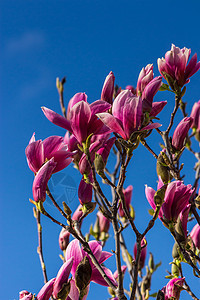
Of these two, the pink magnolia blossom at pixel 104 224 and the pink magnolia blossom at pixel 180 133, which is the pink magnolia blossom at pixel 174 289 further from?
the pink magnolia blossom at pixel 104 224

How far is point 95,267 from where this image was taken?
1.16 meters

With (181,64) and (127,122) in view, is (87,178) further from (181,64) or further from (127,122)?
(181,64)

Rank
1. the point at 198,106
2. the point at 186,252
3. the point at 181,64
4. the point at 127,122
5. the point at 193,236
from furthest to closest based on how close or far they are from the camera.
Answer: the point at 198,106
the point at 193,236
the point at 181,64
the point at 186,252
the point at 127,122

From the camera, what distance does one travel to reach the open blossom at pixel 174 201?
122cm

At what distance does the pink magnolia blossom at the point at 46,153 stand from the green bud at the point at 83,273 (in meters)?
0.30

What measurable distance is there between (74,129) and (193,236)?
0.82 meters

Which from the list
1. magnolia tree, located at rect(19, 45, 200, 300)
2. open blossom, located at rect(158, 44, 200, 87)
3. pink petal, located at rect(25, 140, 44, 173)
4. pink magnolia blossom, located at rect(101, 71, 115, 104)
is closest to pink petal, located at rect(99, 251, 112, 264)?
magnolia tree, located at rect(19, 45, 200, 300)

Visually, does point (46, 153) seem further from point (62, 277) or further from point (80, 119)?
point (62, 277)

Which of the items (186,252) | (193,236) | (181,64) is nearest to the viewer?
(186,252)

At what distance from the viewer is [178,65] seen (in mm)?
1512

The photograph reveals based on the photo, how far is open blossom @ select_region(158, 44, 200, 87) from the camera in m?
1.51

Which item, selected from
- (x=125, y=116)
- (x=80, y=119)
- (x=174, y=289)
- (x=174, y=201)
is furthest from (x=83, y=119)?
(x=174, y=289)

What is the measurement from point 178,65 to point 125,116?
539mm

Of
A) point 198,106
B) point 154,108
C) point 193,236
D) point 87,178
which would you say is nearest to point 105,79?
point 154,108
